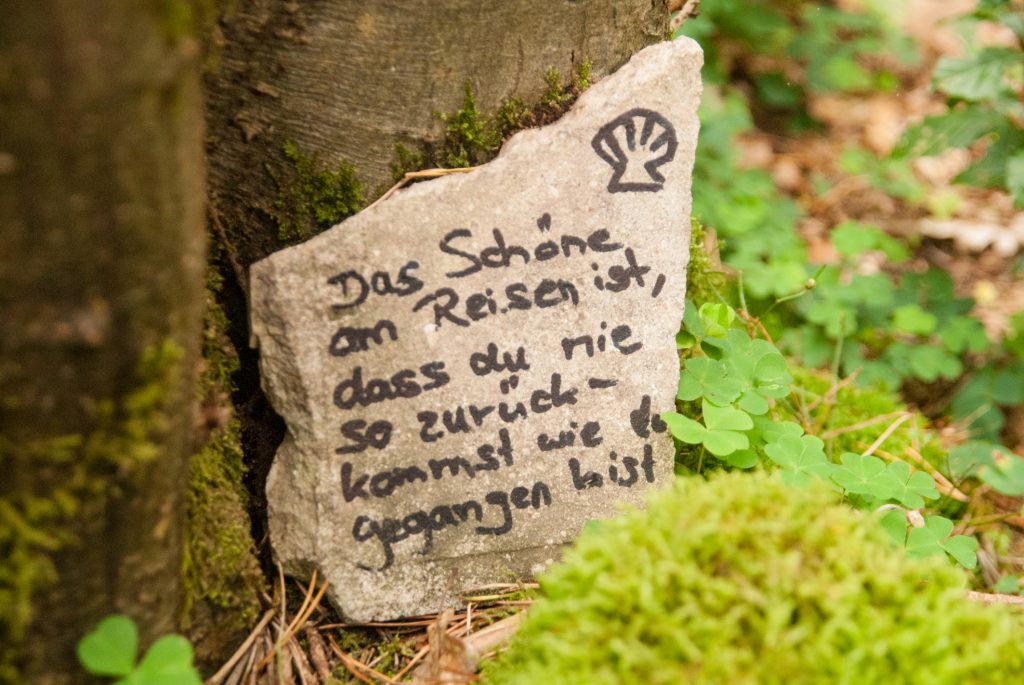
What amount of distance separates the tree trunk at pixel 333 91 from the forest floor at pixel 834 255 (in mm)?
348

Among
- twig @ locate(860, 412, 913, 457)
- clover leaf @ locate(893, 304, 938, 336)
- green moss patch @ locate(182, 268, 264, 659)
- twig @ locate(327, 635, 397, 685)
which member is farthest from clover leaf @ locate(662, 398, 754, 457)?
clover leaf @ locate(893, 304, 938, 336)

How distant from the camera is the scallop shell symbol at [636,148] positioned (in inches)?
86.5

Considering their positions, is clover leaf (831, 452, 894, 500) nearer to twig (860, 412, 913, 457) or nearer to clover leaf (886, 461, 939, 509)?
clover leaf (886, 461, 939, 509)

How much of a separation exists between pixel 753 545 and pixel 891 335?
2757 millimetres

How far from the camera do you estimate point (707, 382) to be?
237 cm

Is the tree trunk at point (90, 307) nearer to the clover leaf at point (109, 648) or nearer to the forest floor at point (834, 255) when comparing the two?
the clover leaf at point (109, 648)

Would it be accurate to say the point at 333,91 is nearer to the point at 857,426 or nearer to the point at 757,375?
the point at 757,375

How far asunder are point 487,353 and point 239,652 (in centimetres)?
98

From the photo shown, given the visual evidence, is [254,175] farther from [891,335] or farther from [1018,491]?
[891,335]

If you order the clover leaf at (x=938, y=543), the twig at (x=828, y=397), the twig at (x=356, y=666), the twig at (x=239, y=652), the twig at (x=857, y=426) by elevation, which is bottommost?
the twig at (x=356, y=666)

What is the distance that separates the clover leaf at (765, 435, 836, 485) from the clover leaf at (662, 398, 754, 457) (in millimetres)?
84

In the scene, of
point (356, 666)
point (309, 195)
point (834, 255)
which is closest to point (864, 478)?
point (356, 666)

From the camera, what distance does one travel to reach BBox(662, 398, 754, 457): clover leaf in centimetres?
217

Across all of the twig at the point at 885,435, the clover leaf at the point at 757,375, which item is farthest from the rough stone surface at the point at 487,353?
the twig at the point at 885,435
